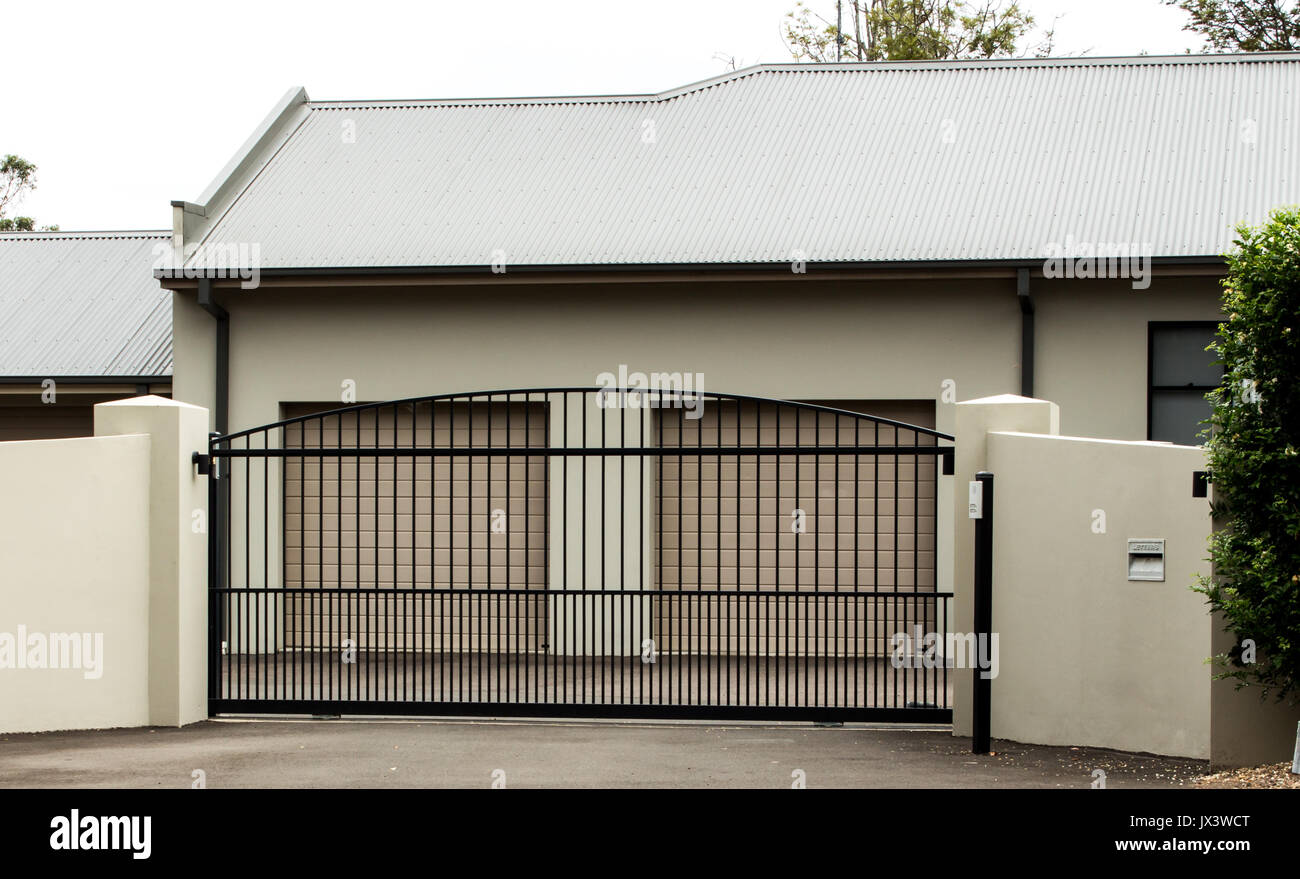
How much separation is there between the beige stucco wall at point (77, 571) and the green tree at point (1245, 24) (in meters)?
25.8

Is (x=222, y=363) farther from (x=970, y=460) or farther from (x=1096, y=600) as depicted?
(x=1096, y=600)

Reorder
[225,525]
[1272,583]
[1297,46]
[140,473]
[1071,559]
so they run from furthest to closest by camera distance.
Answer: [1297,46] → [225,525] → [140,473] → [1071,559] → [1272,583]

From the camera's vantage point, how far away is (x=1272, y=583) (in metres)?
7.72

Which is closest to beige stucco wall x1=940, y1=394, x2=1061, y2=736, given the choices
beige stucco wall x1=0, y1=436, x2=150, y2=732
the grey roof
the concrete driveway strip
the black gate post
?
the concrete driveway strip

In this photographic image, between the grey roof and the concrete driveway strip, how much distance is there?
18.9 ft

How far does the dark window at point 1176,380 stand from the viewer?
14.4 m

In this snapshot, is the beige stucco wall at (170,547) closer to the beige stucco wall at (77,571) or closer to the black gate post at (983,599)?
the beige stucco wall at (77,571)

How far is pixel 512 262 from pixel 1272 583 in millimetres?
9006

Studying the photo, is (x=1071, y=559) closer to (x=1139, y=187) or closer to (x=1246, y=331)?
(x=1246, y=331)

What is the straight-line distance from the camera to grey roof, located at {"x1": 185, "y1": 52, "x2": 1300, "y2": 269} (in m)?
15.0

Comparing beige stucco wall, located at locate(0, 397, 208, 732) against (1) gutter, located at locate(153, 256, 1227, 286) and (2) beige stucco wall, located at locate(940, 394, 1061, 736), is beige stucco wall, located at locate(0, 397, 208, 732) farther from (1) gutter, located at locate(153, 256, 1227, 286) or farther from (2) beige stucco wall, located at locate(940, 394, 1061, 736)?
(2) beige stucco wall, located at locate(940, 394, 1061, 736)

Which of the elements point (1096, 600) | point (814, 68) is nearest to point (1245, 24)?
point (814, 68)

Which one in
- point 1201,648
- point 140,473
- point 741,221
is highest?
point 741,221

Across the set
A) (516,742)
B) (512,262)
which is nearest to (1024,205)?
(512,262)
